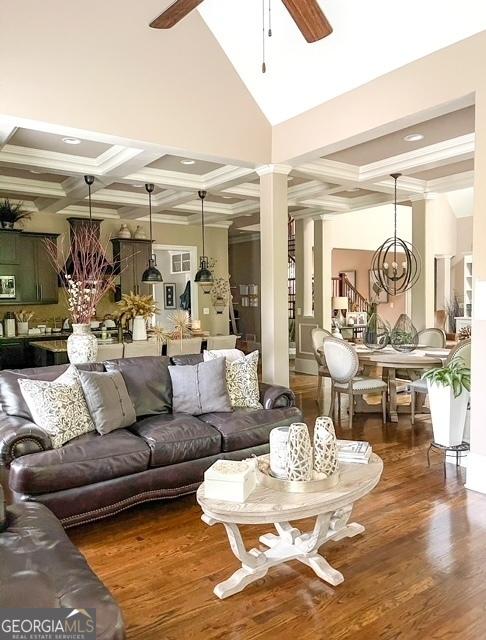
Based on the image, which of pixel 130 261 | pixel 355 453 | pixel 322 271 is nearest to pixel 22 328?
pixel 130 261

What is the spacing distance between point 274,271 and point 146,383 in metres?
2.02

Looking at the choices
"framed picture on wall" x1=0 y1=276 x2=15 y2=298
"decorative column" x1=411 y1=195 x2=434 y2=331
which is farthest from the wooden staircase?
"framed picture on wall" x1=0 y1=276 x2=15 y2=298

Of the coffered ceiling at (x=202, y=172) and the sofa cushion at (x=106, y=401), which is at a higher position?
the coffered ceiling at (x=202, y=172)

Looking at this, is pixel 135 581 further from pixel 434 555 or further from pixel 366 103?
pixel 366 103

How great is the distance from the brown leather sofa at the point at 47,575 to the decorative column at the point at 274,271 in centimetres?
343

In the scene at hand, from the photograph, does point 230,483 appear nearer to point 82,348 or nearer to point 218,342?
point 82,348

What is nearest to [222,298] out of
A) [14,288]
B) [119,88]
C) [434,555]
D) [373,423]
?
[14,288]

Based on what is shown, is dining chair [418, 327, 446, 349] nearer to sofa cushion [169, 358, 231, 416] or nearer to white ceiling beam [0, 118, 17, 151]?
sofa cushion [169, 358, 231, 416]

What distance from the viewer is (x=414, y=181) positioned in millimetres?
6906

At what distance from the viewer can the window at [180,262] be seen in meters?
10.4

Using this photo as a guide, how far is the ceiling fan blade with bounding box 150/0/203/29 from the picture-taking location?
2.74 metres

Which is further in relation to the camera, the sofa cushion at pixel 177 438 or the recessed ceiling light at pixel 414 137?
the recessed ceiling light at pixel 414 137

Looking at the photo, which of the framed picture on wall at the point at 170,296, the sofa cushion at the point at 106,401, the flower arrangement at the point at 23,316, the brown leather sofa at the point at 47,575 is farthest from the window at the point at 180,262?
the brown leather sofa at the point at 47,575

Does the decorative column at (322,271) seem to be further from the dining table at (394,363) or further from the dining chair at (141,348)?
the dining chair at (141,348)
